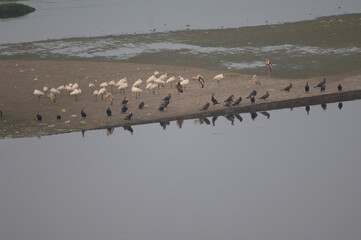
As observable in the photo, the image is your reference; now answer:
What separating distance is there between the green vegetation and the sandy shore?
36042mm

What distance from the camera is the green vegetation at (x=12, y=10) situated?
64894 millimetres

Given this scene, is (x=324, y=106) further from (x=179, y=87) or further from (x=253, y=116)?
(x=179, y=87)

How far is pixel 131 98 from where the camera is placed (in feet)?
83.8

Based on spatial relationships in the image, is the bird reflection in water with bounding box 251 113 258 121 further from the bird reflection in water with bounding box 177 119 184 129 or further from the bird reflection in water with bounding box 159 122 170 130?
the bird reflection in water with bounding box 159 122 170 130

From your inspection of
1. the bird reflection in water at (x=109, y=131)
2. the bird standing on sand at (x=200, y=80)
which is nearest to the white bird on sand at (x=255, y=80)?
the bird standing on sand at (x=200, y=80)

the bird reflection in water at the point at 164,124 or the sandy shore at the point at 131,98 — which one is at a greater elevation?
the sandy shore at the point at 131,98

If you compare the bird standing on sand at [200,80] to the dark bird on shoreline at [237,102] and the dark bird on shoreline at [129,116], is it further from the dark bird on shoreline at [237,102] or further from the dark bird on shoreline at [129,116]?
the dark bird on shoreline at [129,116]

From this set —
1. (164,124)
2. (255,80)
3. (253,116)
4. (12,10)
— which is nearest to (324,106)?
(253,116)

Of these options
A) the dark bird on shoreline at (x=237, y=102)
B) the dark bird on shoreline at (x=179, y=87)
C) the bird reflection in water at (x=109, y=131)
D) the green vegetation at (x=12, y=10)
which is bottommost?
the bird reflection in water at (x=109, y=131)

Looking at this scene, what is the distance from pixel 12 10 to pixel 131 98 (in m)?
44.2

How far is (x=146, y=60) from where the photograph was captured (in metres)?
32.8

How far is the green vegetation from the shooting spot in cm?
6489

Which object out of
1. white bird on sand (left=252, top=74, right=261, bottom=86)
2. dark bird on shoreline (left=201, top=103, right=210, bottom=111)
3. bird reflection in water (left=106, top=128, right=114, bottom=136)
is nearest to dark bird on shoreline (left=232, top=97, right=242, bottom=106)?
dark bird on shoreline (left=201, top=103, right=210, bottom=111)

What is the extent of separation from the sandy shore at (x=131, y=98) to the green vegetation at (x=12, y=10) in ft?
118
